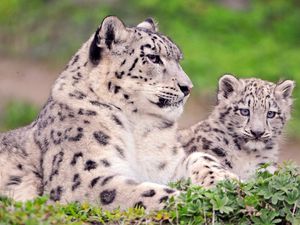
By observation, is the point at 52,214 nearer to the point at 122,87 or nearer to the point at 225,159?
the point at 122,87

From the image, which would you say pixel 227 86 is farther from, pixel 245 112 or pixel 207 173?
pixel 207 173

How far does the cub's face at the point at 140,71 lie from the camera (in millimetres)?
11758

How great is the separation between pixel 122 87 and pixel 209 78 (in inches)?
513

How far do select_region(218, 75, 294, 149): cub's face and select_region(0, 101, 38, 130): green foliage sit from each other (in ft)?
29.3

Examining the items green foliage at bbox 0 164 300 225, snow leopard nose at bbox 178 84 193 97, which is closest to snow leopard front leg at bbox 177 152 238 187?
snow leopard nose at bbox 178 84 193 97

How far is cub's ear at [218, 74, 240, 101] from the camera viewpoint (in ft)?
47.4

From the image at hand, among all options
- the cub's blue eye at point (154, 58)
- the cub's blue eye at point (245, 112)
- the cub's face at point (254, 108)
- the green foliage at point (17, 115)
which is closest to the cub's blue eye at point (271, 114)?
the cub's face at point (254, 108)

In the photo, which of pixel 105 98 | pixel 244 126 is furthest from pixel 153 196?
pixel 244 126

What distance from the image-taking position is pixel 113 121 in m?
11.6

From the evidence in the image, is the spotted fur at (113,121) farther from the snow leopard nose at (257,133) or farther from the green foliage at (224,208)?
the snow leopard nose at (257,133)

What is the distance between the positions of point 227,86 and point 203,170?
318cm

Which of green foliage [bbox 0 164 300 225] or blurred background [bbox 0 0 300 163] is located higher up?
blurred background [bbox 0 0 300 163]

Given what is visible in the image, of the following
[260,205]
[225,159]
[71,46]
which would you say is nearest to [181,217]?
[260,205]

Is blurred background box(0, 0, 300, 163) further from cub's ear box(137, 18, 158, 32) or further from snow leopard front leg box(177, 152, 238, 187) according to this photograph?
snow leopard front leg box(177, 152, 238, 187)
